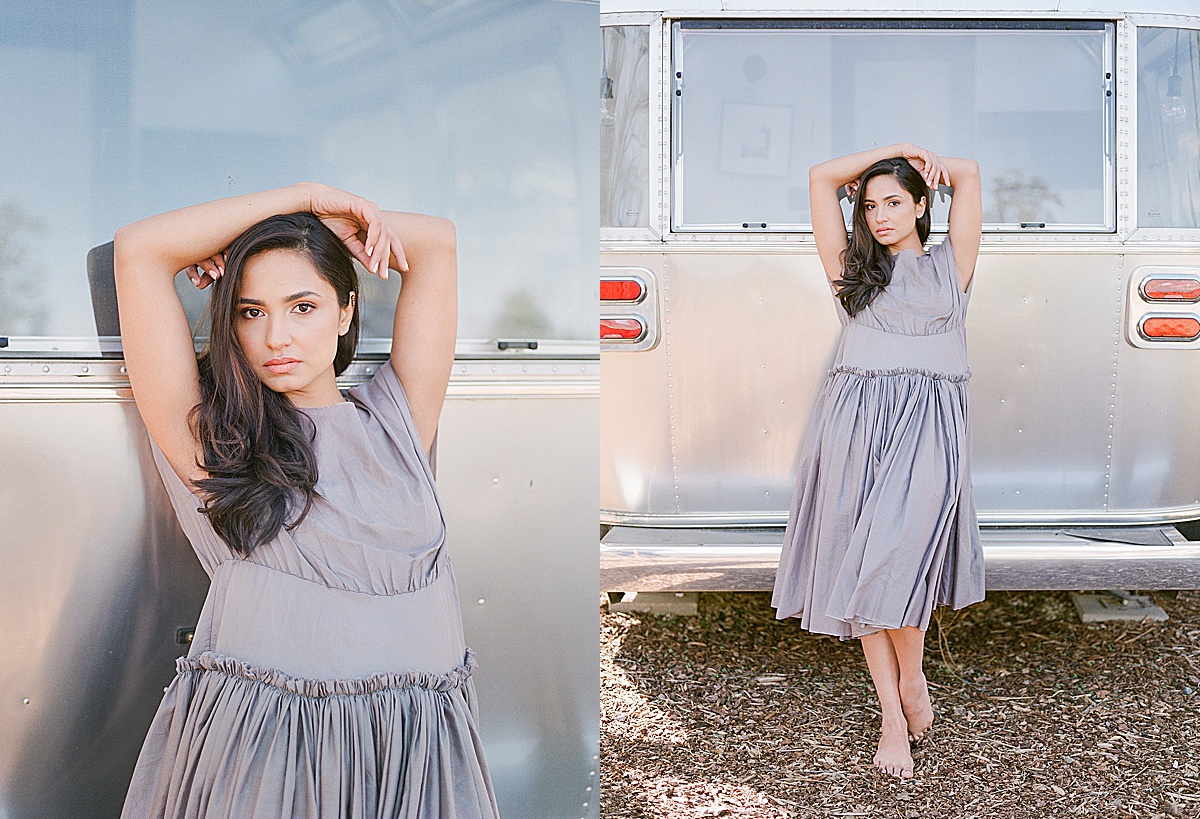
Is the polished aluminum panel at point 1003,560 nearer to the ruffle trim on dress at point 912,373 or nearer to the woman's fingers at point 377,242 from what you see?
the ruffle trim on dress at point 912,373

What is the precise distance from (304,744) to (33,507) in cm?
66

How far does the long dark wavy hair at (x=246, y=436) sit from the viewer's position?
1729 millimetres

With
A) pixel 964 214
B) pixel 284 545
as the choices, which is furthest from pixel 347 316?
pixel 964 214

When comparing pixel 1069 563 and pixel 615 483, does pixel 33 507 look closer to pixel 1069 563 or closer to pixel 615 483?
pixel 615 483

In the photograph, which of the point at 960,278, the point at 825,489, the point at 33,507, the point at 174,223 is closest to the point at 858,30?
the point at 960,278

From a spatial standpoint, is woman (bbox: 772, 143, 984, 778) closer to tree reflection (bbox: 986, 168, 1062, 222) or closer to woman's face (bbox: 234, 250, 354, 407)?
tree reflection (bbox: 986, 168, 1062, 222)

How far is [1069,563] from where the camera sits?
3.58 m

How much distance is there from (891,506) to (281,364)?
1.95 metres

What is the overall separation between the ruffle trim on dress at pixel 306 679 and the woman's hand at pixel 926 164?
2.17 meters

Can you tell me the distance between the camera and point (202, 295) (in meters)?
1.88

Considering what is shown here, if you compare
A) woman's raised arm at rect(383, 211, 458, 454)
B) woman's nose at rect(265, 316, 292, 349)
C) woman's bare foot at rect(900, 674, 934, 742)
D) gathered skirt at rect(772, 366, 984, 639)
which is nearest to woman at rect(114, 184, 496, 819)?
woman's nose at rect(265, 316, 292, 349)

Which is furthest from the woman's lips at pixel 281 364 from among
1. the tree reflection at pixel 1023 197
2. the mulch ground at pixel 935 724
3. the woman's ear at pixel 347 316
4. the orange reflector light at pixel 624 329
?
the tree reflection at pixel 1023 197

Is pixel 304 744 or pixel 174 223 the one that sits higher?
pixel 174 223

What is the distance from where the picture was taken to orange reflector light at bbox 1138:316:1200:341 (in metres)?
3.69
